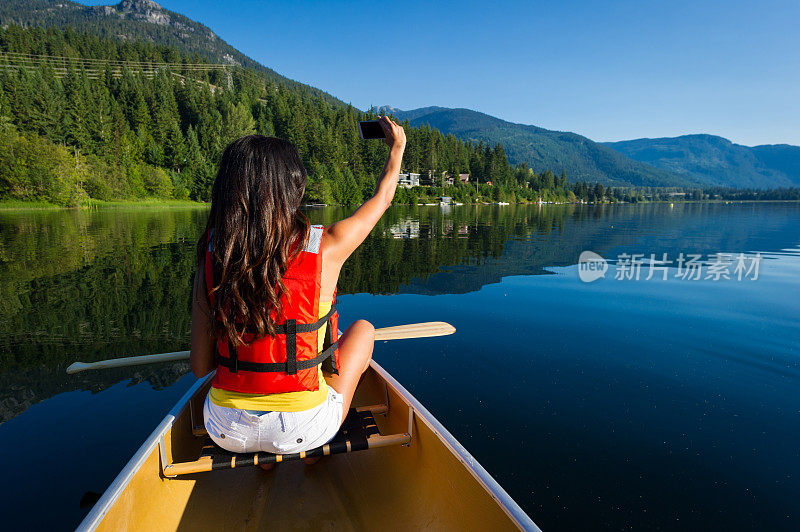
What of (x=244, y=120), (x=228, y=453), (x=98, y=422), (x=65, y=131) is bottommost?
(x=98, y=422)

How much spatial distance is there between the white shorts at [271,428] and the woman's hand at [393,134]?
1610mm

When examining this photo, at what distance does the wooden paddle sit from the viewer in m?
4.54

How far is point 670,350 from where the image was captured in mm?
6574

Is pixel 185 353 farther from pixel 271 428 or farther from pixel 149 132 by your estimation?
Result: pixel 149 132

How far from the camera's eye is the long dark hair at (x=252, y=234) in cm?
206

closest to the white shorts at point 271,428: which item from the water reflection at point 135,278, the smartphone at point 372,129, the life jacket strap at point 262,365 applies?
the life jacket strap at point 262,365

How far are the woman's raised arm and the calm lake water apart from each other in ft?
8.71

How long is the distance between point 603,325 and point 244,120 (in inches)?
3537

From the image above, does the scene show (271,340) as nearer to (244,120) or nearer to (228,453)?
(228,453)

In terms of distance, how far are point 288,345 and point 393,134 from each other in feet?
4.72

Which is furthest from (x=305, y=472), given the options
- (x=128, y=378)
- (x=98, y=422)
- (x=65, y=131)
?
(x=65, y=131)

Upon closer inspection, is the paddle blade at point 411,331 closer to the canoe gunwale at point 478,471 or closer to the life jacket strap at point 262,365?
the canoe gunwale at point 478,471

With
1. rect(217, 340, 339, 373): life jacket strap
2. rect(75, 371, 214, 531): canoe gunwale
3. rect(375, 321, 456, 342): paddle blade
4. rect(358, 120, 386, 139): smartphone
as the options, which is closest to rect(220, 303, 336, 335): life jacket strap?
rect(217, 340, 339, 373): life jacket strap

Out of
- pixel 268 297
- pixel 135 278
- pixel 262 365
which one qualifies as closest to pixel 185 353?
pixel 262 365
